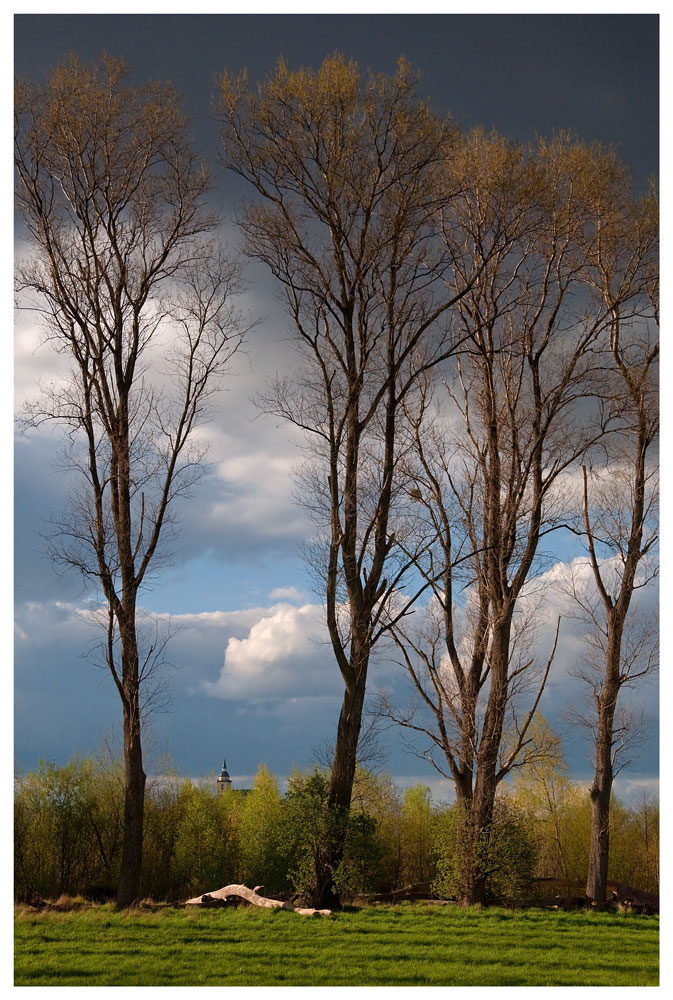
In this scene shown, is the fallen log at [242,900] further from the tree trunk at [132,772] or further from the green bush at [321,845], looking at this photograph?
the tree trunk at [132,772]

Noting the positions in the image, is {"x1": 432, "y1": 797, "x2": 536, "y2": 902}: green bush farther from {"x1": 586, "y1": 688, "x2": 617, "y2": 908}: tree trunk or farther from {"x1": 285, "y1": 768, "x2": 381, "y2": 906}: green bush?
{"x1": 586, "y1": 688, "x2": 617, "y2": 908}: tree trunk

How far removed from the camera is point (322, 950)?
7.00m

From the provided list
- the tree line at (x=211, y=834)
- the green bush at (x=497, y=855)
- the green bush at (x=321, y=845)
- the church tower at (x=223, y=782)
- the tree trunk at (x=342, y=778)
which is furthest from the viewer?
the church tower at (x=223, y=782)

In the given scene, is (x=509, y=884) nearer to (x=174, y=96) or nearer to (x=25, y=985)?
(x=25, y=985)

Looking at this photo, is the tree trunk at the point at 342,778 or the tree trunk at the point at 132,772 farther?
the tree trunk at the point at 132,772

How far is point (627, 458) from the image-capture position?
41.8 ft

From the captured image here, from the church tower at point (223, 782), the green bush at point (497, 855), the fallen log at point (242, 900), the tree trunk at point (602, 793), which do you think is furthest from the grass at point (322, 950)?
the church tower at point (223, 782)

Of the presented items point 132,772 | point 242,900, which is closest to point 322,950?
point 242,900

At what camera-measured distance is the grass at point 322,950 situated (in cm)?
646

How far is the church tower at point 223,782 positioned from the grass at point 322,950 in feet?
41.3

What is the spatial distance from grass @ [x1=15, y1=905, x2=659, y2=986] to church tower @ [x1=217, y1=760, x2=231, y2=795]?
1260 centimetres

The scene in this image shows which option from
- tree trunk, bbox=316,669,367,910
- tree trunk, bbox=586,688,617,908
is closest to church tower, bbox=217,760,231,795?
tree trunk, bbox=586,688,617,908
